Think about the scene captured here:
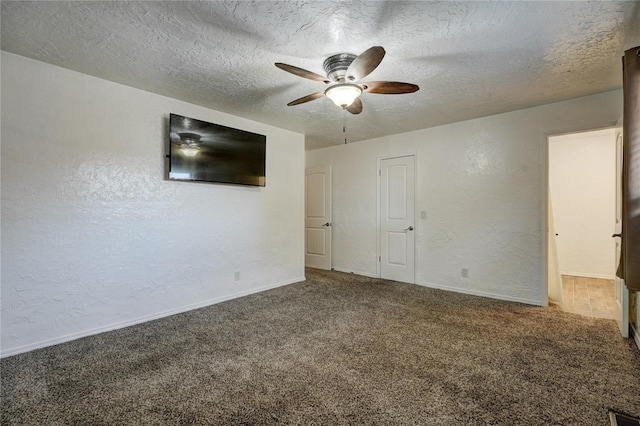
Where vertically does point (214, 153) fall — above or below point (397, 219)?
above

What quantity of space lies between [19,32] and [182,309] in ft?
9.10

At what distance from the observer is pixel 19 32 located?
81.8 inches

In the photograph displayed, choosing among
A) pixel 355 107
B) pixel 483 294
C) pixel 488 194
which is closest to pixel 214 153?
pixel 355 107

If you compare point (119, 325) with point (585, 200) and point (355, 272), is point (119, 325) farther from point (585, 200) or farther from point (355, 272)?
point (585, 200)

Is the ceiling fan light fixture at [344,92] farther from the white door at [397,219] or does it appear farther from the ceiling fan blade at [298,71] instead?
the white door at [397,219]

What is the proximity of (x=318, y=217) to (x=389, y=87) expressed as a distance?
3.71m

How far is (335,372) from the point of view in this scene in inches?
82.0

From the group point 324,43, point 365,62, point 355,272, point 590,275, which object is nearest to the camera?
point 365,62

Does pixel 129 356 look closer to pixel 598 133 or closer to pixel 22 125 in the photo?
pixel 22 125

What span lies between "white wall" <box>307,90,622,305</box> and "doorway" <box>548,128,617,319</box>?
1.82 meters

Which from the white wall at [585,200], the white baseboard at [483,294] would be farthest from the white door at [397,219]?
the white wall at [585,200]

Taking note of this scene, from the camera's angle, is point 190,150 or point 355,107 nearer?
point 355,107

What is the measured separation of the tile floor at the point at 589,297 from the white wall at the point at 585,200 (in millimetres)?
378

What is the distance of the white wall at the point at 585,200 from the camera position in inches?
199
